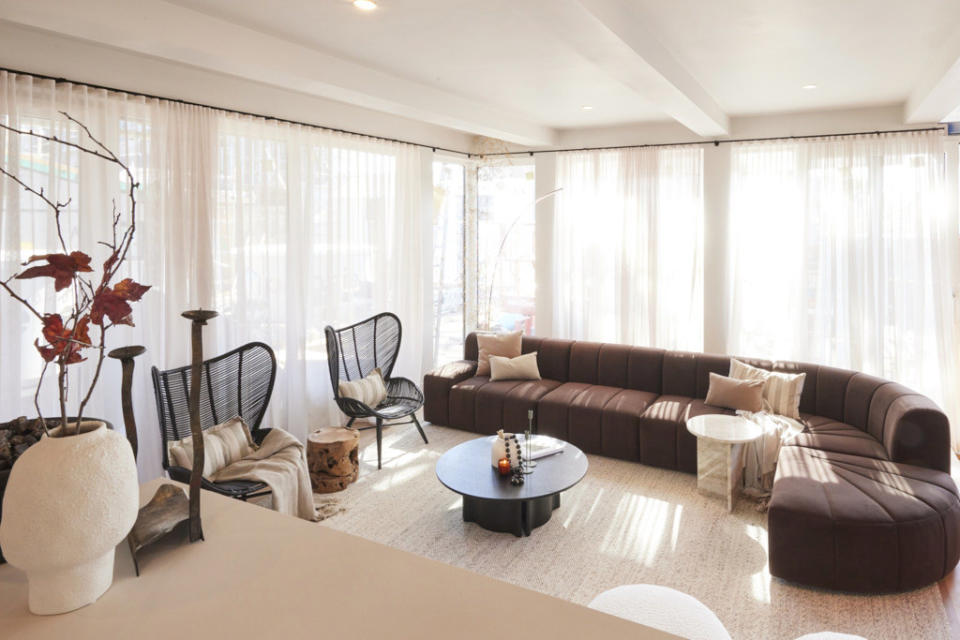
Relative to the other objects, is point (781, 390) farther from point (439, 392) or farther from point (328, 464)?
point (328, 464)

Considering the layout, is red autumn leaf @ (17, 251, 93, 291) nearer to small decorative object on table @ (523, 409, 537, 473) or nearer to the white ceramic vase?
the white ceramic vase

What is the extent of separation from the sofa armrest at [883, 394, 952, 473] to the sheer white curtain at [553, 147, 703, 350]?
230 cm

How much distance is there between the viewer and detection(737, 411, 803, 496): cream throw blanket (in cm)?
385

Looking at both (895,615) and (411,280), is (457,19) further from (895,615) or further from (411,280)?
(895,615)

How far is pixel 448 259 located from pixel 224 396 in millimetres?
3284

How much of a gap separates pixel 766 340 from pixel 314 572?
521 cm

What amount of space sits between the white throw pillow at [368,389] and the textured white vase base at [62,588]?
3.53 m

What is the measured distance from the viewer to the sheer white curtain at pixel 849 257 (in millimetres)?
4766

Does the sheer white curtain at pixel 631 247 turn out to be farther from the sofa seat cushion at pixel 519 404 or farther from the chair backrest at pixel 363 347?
the chair backrest at pixel 363 347

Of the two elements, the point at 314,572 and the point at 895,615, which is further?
the point at 895,615

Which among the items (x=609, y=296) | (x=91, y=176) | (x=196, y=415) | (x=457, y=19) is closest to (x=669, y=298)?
(x=609, y=296)

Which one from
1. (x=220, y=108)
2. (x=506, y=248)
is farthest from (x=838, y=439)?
(x=220, y=108)

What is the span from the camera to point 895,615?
2646 millimetres

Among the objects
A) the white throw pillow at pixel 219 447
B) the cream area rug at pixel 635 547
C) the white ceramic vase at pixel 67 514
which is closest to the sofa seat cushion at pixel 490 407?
the cream area rug at pixel 635 547
